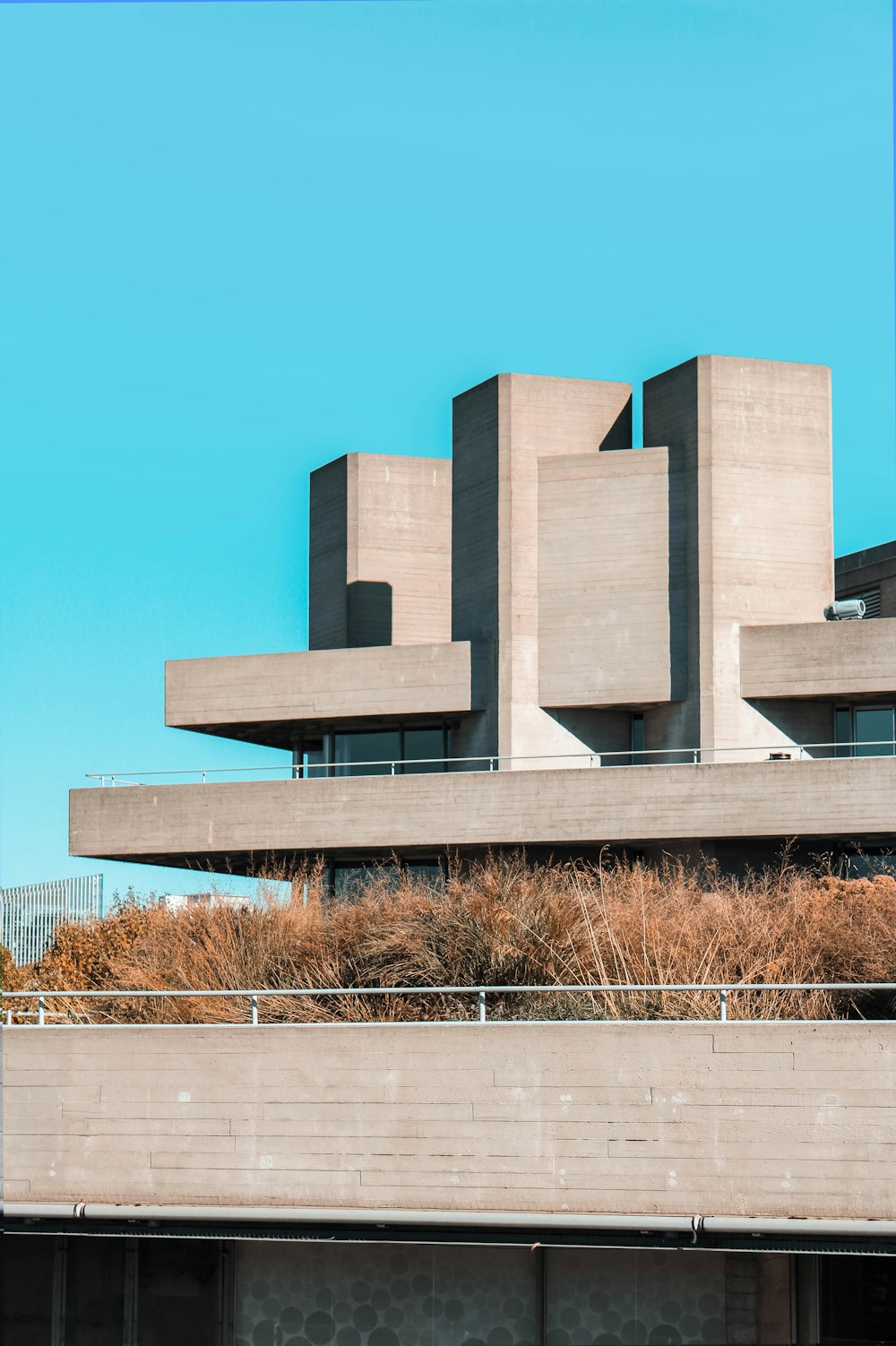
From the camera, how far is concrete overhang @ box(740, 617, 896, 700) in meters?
32.6

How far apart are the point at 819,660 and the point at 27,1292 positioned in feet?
69.8

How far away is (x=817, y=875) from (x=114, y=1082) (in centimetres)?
1946

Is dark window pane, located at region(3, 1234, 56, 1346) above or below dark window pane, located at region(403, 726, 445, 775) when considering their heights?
below

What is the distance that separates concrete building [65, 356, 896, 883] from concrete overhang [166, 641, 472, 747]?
0.21 feet

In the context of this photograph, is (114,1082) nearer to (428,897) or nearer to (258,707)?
(428,897)

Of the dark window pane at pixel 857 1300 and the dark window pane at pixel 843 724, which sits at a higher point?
the dark window pane at pixel 843 724

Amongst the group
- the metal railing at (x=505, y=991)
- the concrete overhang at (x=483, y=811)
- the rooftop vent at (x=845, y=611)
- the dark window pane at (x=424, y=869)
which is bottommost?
the metal railing at (x=505, y=991)

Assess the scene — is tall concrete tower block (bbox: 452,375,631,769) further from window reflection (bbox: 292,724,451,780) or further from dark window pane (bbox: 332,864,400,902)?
dark window pane (bbox: 332,864,400,902)

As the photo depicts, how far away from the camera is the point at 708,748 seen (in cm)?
3275

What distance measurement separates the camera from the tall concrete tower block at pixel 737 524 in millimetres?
33219

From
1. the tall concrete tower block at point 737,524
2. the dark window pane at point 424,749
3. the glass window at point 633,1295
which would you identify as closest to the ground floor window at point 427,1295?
the glass window at point 633,1295

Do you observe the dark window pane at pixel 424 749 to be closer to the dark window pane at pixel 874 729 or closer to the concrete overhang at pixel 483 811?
the concrete overhang at pixel 483 811

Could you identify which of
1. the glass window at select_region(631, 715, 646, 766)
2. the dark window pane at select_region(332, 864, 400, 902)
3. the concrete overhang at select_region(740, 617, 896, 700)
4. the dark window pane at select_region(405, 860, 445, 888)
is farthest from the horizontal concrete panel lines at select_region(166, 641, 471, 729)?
the concrete overhang at select_region(740, 617, 896, 700)

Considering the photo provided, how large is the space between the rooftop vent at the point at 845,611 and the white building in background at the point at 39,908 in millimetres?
25622
